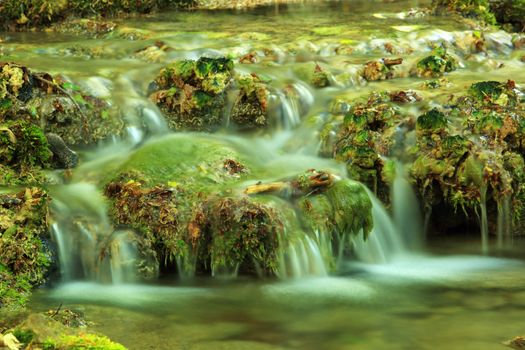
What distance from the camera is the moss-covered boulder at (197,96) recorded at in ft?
31.2

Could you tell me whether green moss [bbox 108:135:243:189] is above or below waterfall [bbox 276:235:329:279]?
above

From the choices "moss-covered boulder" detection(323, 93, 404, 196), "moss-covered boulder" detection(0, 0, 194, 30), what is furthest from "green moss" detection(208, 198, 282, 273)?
"moss-covered boulder" detection(0, 0, 194, 30)

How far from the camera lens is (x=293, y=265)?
7.17m

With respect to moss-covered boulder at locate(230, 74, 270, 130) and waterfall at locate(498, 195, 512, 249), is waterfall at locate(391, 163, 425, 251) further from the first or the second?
moss-covered boulder at locate(230, 74, 270, 130)

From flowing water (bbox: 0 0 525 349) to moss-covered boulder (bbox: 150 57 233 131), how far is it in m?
0.20

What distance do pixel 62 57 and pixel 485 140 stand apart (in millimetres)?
6306

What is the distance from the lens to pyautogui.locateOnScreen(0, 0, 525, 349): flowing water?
5914mm

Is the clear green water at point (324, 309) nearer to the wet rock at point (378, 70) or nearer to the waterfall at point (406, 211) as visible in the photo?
the waterfall at point (406, 211)

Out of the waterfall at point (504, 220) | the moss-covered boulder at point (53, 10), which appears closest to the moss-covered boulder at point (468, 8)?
the moss-covered boulder at point (53, 10)

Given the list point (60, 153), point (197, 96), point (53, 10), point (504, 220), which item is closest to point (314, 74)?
point (197, 96)

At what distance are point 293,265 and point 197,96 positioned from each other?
10.1 ft

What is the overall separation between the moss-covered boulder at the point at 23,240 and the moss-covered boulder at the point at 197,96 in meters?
2.76

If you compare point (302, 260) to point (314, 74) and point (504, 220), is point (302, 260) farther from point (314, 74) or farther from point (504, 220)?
point (314, 74)

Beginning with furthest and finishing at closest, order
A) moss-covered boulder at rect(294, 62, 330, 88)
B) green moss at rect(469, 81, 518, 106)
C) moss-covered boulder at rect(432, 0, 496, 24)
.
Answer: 1. moss-covered boulder at rect(432, 0, 496, 24)
2. moss-covered boulder at rect(294, 62, 330, 88)
3. green moss at rect(469, 81, 518, 106)
